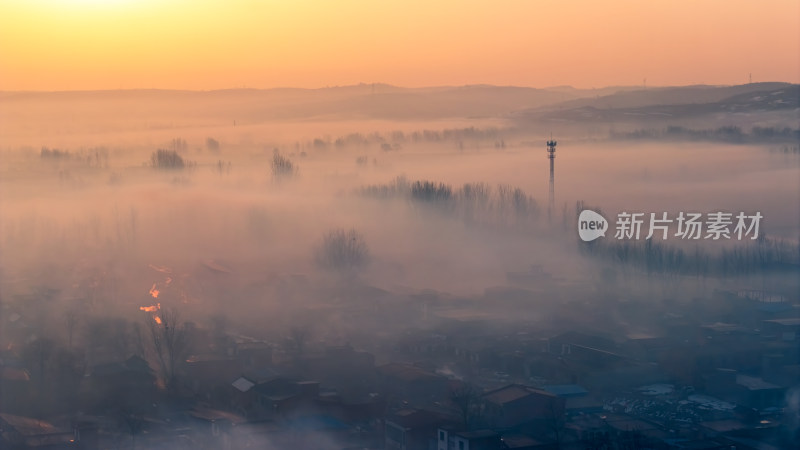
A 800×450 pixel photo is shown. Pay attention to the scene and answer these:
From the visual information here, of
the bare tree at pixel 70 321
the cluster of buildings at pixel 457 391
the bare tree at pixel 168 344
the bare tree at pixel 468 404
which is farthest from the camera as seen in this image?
the bare tree at pixel 70 321

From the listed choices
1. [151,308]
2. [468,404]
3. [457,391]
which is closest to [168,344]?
[151,308]

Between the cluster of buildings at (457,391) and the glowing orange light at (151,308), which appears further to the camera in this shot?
the glowing orange light at (151,308)

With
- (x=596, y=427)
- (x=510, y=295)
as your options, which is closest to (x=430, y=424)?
(x=596, y=427)

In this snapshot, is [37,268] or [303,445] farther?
[37,268]

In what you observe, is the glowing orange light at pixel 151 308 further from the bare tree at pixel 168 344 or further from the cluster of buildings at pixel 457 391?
the cluster of buildings at pixel 457 391

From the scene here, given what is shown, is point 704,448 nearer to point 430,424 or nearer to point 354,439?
point 430,424

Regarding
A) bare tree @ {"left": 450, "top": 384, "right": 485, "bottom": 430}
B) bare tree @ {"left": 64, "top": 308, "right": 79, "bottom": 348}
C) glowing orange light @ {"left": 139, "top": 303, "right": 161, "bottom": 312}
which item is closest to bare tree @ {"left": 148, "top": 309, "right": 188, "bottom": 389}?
bare tree @ {"left": 64, "top": 308, "right": 79, "bottom": 348}

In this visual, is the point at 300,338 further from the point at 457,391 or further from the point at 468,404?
the point at 468,404

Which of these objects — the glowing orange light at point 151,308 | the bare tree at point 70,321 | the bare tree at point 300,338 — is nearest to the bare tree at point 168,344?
the bare tree at point 70,321
